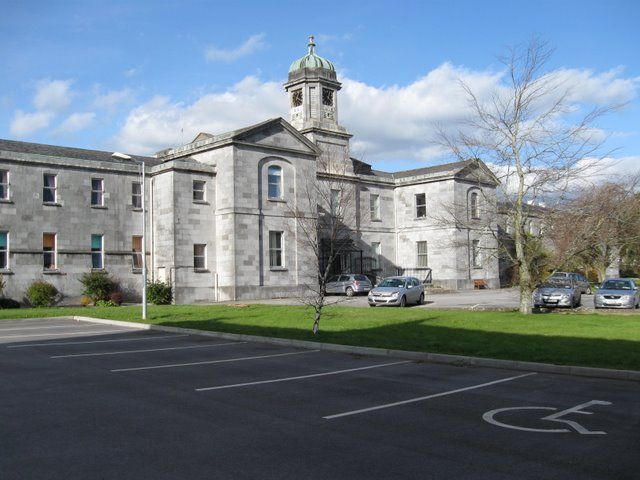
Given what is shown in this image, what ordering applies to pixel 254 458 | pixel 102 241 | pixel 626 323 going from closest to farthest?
pixel 254 458
pixel 626 323
pixel 102 241

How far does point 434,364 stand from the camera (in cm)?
1411

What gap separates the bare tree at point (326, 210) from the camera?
134 ft

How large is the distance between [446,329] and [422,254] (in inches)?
1301

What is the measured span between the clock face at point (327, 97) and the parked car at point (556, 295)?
1067 inches

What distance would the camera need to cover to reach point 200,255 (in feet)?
127

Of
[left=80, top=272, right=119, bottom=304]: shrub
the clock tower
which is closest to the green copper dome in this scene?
the clock tower

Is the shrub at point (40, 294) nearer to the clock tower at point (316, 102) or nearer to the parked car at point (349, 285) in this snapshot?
the parked car at point (349, 285)

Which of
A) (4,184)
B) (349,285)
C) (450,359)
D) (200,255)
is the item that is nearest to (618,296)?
(450,359)

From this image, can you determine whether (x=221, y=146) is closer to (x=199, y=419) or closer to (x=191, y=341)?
(x=191, y=341)

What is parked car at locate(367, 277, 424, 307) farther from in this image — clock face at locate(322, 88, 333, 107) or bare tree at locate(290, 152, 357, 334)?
clock face at locate(322, 88, 333, 107)

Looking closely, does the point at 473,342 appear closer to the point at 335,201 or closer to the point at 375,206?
the point at 335,201

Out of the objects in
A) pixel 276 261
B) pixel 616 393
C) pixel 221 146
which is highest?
pixel 221 146

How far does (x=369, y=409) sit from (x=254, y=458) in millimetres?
2968

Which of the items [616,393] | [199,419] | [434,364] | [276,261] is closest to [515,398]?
[616,393]
